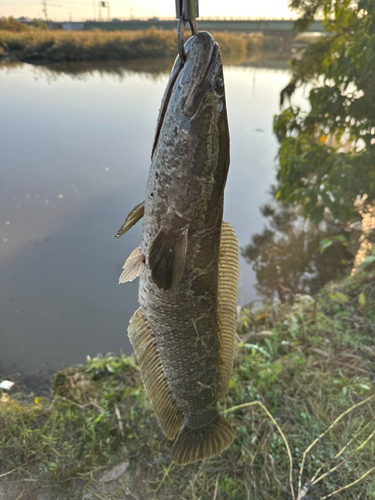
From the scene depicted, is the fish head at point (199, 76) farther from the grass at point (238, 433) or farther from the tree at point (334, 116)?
the tree at point (334, 116)

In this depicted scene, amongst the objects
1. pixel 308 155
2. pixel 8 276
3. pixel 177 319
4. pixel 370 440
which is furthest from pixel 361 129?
pixel 8 276

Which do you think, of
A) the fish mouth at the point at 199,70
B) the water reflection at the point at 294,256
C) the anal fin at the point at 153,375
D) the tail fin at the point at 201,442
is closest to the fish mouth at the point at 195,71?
the fish mouth at the point at 199,70

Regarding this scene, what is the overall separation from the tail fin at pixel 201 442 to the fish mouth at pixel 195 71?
1.80 metres

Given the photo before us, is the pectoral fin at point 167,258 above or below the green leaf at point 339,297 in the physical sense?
above

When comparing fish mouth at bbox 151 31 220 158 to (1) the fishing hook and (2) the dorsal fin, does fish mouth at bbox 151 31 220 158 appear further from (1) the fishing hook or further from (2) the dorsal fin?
(2) the dorsal fin

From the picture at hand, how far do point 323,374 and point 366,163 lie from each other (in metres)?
2.80

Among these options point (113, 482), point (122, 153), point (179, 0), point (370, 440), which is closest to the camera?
point (179, 0)

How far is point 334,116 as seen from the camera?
4078 mm

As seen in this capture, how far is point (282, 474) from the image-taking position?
2.13 meters

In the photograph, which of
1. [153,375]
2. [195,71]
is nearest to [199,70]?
[195,71]

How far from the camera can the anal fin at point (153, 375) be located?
1579 millimetres

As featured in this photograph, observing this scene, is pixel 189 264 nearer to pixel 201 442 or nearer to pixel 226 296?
pixel 226 296

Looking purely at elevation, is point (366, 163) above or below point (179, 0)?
below

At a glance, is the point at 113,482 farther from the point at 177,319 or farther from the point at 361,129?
the point at 361,129
